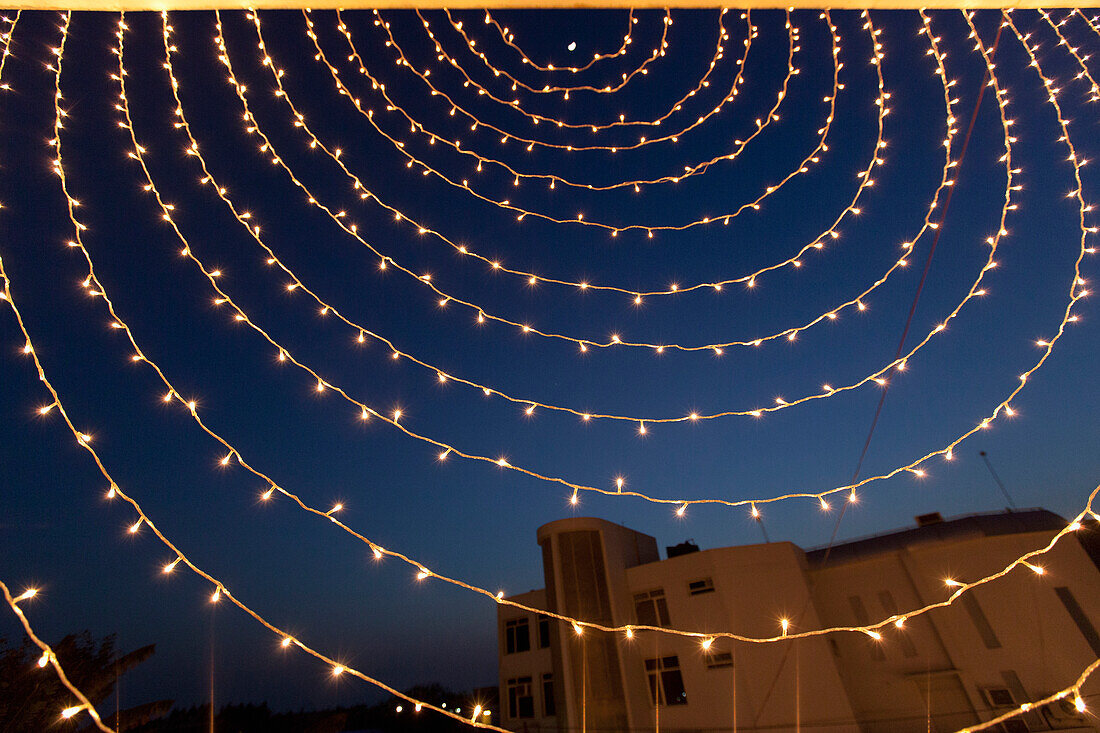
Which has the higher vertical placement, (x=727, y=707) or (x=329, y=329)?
(x=329, y=329)

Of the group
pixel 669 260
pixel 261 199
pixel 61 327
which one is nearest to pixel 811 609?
pixel 669 260

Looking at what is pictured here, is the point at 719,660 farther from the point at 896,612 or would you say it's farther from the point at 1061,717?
the point at 1061,717

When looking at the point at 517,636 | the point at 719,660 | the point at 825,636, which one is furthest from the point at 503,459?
the point at 517,636

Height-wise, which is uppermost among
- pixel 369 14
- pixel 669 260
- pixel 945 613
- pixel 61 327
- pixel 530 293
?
pixel 61 327

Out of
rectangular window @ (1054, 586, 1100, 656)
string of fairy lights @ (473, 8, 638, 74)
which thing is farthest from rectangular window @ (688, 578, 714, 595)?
string of fairy lights @ (473, 8, 638, 74)

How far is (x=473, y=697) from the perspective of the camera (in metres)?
26.6

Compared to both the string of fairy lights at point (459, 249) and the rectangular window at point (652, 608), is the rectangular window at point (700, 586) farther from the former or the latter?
Result: the string of fairy lights at point (459, 249)

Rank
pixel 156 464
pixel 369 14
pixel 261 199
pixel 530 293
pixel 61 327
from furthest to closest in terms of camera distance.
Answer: pixel 156 464 → pixel 61 327 → pixel 261 199 → pixel 530 293 → pixel 369 14

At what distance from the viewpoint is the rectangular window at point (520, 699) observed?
38.9 feet

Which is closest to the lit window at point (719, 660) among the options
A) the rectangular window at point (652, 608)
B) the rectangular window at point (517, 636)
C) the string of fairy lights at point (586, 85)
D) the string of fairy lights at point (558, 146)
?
the rectangular window at point (652, 608)

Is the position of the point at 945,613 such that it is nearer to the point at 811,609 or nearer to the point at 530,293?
the point at 811,609

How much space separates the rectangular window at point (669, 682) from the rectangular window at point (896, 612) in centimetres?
414

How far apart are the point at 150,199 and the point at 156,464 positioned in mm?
15247

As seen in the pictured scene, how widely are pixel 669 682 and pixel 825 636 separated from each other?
2.97m
